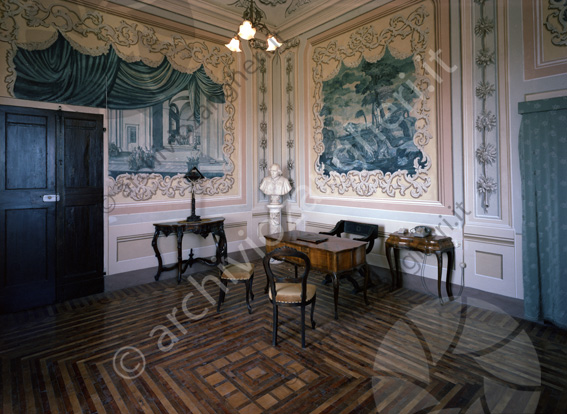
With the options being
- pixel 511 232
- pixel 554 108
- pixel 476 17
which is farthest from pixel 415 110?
pixel 511 232

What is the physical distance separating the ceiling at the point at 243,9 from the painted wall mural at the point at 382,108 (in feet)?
1.15

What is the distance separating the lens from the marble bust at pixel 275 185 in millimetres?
5613

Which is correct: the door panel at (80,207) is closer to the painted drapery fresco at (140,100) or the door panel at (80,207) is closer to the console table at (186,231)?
the painted drapery fresco at (140,100)

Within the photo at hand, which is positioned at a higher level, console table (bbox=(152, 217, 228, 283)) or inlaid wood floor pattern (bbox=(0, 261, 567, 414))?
console table (bbox=(152, 217, 228, 283))

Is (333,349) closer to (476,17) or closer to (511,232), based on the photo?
(511,232)

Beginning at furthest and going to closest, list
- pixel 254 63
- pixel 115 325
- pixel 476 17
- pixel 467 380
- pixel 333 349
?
1. pixel 254 63
2. pixel 476 17
3. pixel 115 325
4. pixel 333 349
5. pixel 467 380

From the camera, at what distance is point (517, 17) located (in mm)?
3318

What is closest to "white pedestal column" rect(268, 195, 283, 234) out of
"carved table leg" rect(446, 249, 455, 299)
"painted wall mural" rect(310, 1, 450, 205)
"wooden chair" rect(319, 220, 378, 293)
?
"painted wall mural" rect(310, 1, 450, 205)

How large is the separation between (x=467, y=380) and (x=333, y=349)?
982 mm

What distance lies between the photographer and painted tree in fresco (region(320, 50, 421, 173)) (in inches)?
167

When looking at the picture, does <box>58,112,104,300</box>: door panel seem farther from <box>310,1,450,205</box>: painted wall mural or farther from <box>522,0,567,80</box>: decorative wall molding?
<box>522,0,567,80</box>: decorative wall molding

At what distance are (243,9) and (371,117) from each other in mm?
2790

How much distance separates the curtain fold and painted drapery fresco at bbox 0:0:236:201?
0.03 feet

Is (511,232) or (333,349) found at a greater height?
(511,232)
